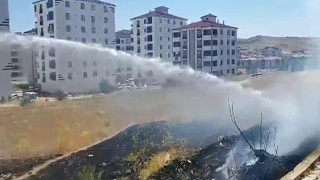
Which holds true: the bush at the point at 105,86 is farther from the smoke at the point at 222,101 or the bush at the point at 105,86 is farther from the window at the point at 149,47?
the window at the point at 149,47

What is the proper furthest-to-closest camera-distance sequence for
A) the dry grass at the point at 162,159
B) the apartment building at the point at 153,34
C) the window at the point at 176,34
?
the apartment building at the point at 153,34 < the window at the point at 176,34 < the dry grass at the point at 162,159

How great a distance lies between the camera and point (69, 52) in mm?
43531

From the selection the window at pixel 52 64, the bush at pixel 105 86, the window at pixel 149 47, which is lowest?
the bush at pixel 105 86

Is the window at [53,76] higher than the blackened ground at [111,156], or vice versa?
the window at [53,76]

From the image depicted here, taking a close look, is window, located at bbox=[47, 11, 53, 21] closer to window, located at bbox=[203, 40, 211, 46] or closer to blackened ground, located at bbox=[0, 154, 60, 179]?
window, located at bbox=[203, 40, 211, 46]

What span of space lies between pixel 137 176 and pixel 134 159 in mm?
1175

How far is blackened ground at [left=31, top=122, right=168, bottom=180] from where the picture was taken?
11.7 m

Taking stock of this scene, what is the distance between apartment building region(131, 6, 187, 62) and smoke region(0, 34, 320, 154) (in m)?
40.4

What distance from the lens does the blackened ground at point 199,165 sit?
11195mm

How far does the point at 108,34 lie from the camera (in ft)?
170

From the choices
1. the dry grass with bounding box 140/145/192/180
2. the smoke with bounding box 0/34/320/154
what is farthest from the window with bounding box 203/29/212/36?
the dry grass with bounding box 140/145/192/180

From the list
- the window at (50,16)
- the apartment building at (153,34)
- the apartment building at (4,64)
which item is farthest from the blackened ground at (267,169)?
the apartment building at (153,34)

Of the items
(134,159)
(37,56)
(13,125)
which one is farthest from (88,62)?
(134,159)

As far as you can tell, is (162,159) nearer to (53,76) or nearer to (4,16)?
(4,16)
